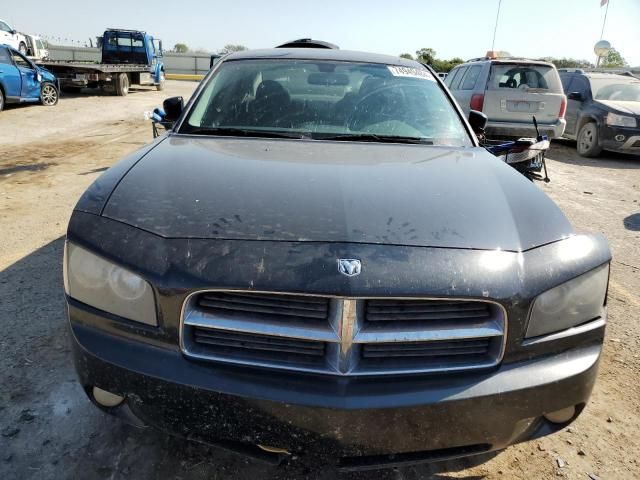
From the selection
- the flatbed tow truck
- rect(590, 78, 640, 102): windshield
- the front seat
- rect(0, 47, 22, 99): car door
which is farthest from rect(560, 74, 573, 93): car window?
the flatbed tow truck

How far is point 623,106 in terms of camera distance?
9.56 meters

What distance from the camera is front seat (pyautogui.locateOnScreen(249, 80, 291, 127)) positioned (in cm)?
290

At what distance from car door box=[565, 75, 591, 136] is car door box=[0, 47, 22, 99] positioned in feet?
42.7

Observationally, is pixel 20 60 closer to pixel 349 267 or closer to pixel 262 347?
pixel 262 347

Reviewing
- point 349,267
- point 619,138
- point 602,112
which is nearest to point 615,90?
point 602,112

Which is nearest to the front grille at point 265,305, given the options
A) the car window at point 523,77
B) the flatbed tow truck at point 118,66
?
the car window at point 523,77

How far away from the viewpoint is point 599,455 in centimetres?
222

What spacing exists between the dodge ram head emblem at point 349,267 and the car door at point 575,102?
10484 millimetres

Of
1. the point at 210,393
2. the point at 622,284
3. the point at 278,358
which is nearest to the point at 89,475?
the point at 210,393

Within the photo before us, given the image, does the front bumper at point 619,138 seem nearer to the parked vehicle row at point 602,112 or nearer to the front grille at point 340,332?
the parked vehicle row at point 602,112

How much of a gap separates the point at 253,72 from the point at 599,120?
8759 mm

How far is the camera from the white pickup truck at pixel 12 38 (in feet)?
69.2

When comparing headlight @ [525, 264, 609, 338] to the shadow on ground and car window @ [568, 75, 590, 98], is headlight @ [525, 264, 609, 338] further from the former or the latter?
car window @ [568, 75, 590, 98]

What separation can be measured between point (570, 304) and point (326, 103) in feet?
6.18
